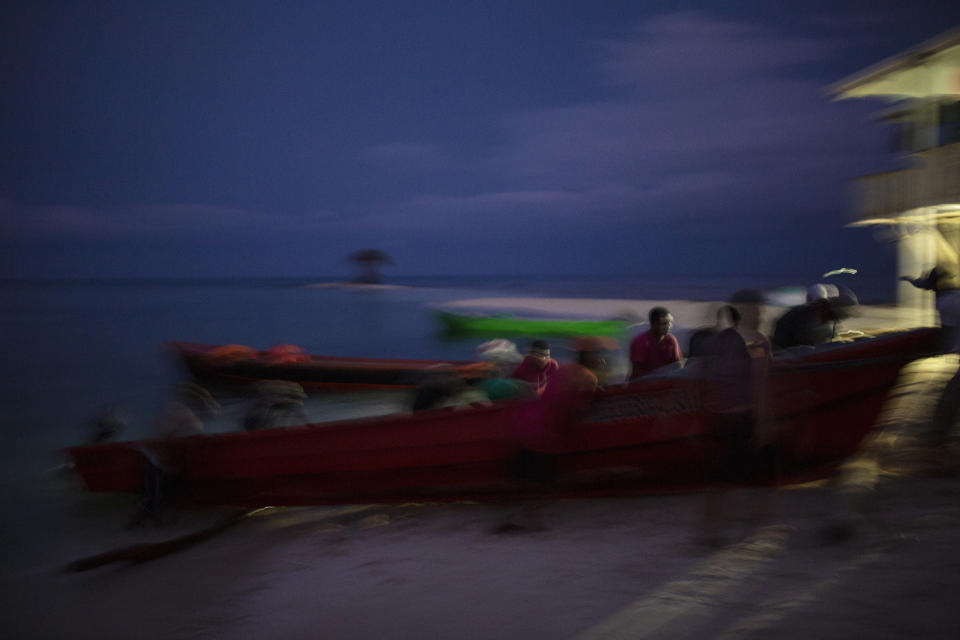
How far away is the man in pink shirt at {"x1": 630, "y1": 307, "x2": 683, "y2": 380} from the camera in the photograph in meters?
6.38

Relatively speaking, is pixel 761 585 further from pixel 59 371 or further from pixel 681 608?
pixel 59 371

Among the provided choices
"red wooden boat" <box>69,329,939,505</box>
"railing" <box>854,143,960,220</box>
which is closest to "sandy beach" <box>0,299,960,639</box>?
"red wooden boat" <box>69,329,939,505</box>

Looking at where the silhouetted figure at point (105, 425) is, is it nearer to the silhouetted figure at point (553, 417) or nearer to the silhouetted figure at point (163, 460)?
the silhouetted figure at point (163, 460)

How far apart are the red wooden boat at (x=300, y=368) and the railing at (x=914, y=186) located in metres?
10.5

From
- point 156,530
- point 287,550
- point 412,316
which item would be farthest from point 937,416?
point 412,316

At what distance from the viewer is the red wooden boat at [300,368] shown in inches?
522

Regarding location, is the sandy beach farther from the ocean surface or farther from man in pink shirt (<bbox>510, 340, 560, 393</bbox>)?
the ocean surface

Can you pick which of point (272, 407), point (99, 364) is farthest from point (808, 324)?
point (99, 364)

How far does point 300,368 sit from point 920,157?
13946 mm

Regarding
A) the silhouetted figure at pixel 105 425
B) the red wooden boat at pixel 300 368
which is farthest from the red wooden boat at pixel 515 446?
the red wooden boat at pixel 300 368

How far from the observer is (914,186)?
14.2 m

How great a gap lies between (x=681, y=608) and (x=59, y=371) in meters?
24.0

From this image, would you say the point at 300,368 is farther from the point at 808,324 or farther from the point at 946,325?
the point at 946,325

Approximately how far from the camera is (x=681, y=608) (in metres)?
3.65
